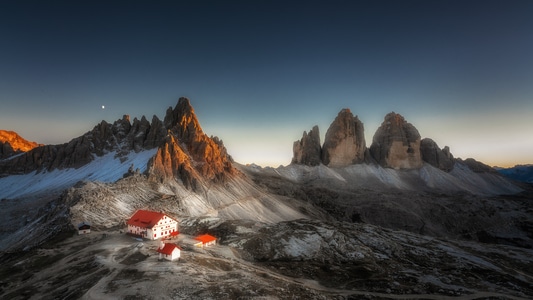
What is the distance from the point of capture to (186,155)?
484 ft

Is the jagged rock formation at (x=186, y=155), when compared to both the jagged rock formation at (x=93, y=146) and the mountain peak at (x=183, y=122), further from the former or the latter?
the jagged rock formation at (x=93, y=146)

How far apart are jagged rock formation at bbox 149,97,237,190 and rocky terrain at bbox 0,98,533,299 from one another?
648 mm

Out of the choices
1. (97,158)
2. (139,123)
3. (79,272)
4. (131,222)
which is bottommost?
(79,272)

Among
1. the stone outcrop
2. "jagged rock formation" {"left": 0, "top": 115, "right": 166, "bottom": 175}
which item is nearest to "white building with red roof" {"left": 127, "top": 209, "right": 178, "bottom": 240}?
the stone outcrop

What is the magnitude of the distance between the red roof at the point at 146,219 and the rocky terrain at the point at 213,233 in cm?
343

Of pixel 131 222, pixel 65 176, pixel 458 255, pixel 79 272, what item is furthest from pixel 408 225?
pixel 65 176

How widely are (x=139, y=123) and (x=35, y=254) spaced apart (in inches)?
4896

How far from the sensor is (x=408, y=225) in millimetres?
149375

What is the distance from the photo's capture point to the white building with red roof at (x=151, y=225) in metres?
61.8

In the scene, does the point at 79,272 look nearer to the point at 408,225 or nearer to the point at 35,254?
the point at 35,254

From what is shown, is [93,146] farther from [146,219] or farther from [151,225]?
[151,225]

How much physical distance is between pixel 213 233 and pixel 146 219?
694 inches

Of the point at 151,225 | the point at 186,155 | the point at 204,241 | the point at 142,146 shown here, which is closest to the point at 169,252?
the point at 204,241

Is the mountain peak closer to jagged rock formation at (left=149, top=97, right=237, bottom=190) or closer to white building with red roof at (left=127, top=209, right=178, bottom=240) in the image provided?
jagged rock formation at (left=149, top=97, right=237, bottom=190)
